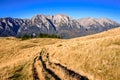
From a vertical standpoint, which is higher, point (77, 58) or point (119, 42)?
point (119, 42)

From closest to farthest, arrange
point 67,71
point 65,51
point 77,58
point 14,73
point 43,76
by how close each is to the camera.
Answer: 1. point 43,76
2. point 67,71
3. point 14,73
4. point 77,58
5. point 65,51

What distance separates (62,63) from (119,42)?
13.1m

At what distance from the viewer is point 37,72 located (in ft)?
121

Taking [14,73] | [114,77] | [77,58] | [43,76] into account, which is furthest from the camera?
[77,58]

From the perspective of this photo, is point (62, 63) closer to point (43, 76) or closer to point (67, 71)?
point (67, 71)

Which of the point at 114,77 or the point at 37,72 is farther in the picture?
the point at 37,72

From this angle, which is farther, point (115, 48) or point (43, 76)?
point (115, 48)

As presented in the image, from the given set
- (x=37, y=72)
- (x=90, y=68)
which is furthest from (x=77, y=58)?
(x=37, y=72)

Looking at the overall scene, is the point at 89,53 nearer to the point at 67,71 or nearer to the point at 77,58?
the point at 77,58

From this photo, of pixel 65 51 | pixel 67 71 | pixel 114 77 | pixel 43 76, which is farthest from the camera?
pixel 65 51

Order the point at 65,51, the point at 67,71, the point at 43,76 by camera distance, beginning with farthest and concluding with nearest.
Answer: the point at 65,51 → the point at 67,71 → the point at 43,76

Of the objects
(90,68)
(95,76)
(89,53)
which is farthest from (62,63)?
(95,76)

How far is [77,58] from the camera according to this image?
42.3 metres

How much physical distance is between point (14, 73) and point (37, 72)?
501 centimetres
